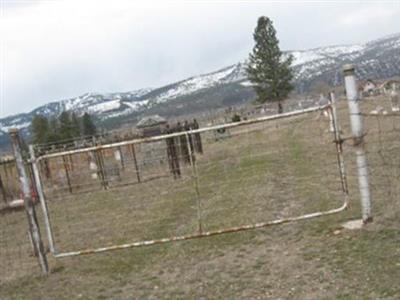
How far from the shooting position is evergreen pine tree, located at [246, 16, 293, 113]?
71438mm

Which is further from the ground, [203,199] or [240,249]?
[240,249]

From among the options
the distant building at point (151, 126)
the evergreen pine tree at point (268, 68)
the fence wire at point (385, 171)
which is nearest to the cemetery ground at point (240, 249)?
the fence wire at point (385, 171)

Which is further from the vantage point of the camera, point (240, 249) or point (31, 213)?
point (31, 213)

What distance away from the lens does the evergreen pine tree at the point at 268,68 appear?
234 ft

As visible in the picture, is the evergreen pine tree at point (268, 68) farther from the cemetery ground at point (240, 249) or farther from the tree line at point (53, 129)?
the cemetery ground at point (240, 249)

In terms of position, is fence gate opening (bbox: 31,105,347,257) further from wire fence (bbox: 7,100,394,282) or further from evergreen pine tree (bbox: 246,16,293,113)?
evergreen pine tree (bbox: 246,16,293,113)

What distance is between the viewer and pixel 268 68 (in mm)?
71812

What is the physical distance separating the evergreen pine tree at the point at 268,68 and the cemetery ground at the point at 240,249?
5578cm

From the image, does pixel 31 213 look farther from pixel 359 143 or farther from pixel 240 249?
pixel 359 143

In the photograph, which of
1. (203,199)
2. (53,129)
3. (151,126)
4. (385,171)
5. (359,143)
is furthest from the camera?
(53,129)

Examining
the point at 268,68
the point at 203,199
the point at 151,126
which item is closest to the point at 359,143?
the point at 203,199

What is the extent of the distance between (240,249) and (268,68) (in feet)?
210

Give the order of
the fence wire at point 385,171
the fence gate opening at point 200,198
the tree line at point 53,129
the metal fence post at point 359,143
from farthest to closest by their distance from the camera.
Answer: the tree line at point 53,129 < the fence gate opening at point 200,198 < the fence wire at point 385,171 < the metal fence post at point 359,143

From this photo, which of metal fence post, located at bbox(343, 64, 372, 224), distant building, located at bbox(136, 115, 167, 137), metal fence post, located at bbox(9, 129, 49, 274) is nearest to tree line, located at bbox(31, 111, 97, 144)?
distant building, located at bbox(136, 115, 167, 137)
